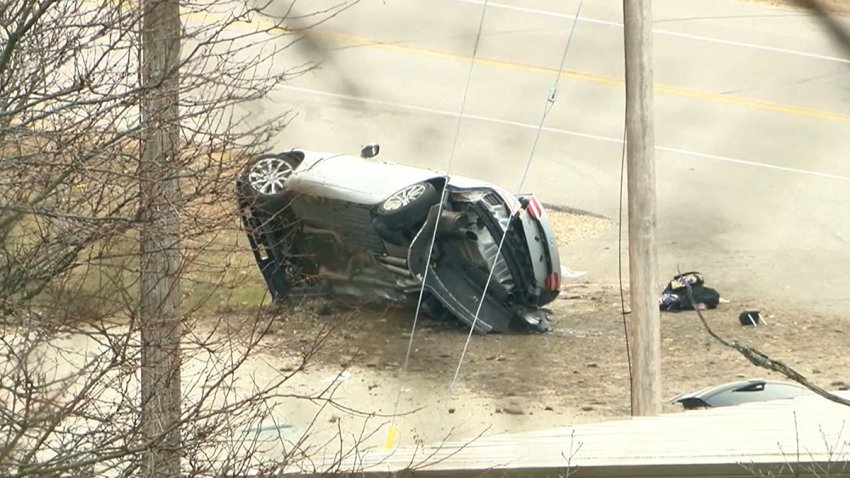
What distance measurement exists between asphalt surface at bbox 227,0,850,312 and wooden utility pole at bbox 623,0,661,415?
17.4ft

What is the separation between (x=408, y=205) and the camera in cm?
1761

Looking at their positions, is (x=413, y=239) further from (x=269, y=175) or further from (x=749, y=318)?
(x=749, y=318)

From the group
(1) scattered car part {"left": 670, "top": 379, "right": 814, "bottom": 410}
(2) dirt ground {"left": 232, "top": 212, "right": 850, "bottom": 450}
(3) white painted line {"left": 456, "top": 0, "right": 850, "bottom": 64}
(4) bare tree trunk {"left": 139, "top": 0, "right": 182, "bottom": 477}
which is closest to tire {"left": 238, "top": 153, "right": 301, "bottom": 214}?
(4) bare tree trunk {"left": 139, "top": 0, "right": 182, "bottom": 477}

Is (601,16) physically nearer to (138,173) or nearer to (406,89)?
(406,89)

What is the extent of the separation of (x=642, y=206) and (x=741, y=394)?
2.32m

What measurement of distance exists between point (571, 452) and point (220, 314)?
538cm

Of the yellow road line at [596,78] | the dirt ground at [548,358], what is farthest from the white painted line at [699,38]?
the dirt ground at [548,358]

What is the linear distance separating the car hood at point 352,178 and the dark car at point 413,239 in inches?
0.5

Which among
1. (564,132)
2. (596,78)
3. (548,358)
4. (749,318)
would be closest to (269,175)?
(548,358)

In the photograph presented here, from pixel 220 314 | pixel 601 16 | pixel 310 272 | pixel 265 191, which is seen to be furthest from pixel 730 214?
pixel 220 314

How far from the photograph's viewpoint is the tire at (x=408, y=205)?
17516mm

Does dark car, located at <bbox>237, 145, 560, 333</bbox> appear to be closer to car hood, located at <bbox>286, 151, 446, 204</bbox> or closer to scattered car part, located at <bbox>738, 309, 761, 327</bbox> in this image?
car hood, located at <bbox>286, 151, 446, 204</bbox>

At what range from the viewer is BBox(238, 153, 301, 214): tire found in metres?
12.8

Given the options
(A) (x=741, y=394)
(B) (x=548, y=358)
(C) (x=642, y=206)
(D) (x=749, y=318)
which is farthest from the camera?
Answer: (D) (x=749, y=318)
